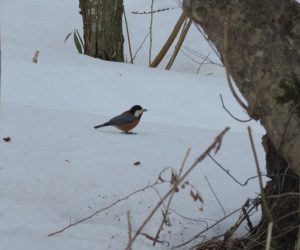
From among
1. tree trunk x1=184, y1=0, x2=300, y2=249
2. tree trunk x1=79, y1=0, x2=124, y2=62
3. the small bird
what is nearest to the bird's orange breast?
the small bird

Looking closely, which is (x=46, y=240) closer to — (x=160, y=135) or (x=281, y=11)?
(x=281, y=11)

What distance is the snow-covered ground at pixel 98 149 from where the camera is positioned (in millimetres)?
2854

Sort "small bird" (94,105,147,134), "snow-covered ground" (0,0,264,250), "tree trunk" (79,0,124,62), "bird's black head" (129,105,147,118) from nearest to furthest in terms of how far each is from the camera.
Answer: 1. "snow-covered ground" (0,0,264,250)
2. "small bird" (94,105,147,134)
3. "bird's black head" (129,105,147,118)
4. "tree trunk" (79,0,124,62)

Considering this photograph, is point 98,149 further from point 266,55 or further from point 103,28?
point 103,28

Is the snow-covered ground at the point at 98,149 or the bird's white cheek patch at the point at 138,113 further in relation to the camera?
the bird's white cheek patch at the point at 138,113

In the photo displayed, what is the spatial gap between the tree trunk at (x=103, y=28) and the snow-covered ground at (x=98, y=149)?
1.77 feet

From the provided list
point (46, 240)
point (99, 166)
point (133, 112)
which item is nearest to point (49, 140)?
point (99, 166)

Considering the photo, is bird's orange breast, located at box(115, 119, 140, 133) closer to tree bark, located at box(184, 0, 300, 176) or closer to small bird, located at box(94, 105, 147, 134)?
small bird, located at box(94, 105, 147, 134)

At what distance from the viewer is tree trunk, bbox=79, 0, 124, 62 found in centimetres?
724

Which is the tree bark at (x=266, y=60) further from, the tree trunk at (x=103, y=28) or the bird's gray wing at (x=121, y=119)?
the tree trunk at (x=103, y=28)

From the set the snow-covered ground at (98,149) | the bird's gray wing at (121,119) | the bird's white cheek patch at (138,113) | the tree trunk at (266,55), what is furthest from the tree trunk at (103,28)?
the tree trunk at (266,55)

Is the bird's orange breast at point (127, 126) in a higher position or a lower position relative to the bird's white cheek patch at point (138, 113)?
lower

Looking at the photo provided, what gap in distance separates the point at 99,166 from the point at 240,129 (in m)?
1.79

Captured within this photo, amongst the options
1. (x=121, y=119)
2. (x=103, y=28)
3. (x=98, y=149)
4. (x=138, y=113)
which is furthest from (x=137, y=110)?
(x=103, y=28)
